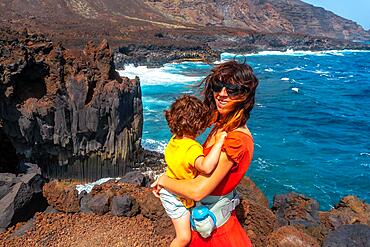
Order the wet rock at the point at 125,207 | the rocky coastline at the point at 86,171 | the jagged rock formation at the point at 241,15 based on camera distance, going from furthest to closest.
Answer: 1. the jagged rock formation at the point at 241,15
2. the wet rock at the point at 125,207
3. the rocky coastline at the point at 86,171

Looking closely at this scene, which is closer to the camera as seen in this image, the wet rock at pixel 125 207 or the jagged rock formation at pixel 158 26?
the wet rock at pixel 125 207

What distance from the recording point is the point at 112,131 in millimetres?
17547

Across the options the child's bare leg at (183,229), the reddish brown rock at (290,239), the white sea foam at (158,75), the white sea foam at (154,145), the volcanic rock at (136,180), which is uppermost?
the child's bare leg at (183,229)

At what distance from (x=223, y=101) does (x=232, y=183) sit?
0.71 metres

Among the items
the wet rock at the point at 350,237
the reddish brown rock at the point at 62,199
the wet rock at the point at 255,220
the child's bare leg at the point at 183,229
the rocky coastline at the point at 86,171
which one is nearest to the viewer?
the child's bare leg at the point at 183,229

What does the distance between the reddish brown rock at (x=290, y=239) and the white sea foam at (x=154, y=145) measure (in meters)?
15.7

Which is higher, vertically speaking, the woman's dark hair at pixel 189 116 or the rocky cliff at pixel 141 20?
the woman's dark hair at pixel 189 116

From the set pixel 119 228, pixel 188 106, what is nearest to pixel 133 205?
pixel 119 228

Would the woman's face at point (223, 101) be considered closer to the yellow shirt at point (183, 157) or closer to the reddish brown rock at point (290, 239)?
the yellow shirt at point (183, 157)

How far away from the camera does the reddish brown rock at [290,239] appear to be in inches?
300

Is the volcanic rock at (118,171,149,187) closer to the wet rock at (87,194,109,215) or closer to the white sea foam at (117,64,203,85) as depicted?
the wet rock at (87,194,109,215)

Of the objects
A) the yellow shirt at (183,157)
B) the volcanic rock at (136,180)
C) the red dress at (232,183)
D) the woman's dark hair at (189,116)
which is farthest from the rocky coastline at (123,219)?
the woman's dark hair at (189,116)

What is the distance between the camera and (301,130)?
31.3 metres

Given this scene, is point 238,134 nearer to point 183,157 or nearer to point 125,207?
point 183,157
